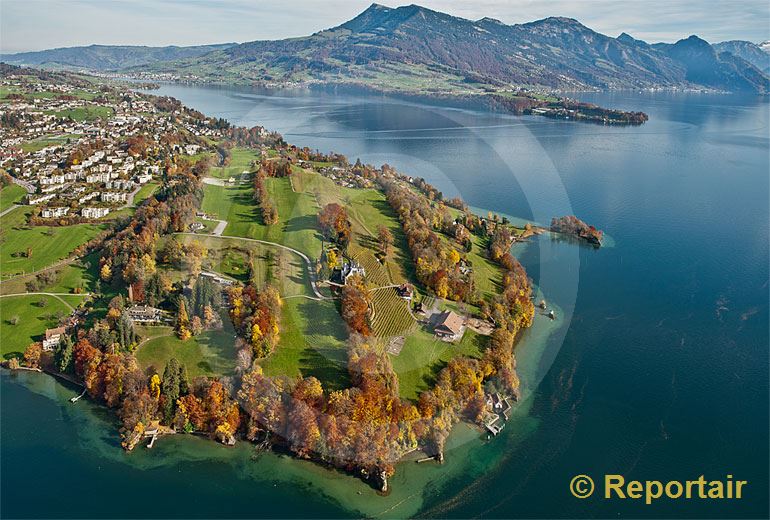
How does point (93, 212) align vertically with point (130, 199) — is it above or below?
below

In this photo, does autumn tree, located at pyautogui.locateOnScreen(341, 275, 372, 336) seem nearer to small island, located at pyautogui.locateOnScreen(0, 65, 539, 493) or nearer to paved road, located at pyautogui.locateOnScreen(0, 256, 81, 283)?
small island, located at pyautogui.locateOnScreen(0, 65, 539, 493)

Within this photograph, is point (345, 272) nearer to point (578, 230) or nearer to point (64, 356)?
point (64, 356)

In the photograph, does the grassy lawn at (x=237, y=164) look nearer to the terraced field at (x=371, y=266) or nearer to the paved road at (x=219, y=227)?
the paved road at (x=219, y=227)

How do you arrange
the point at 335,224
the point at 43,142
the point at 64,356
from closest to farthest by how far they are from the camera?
1. the point at 64,356
2. the point at 335,224
3. the point at 43,142

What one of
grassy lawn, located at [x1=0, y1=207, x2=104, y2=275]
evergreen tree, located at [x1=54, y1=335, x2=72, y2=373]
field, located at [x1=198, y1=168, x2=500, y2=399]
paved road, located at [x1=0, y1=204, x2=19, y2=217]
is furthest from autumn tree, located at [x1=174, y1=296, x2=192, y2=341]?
paved road, located at [x1=0, y1=204, x2=19, y2=217]

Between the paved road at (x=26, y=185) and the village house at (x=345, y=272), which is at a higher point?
the paved road at (x=26, y=185)

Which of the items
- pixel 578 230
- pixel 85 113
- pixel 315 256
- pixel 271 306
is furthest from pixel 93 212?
pixel 85 113

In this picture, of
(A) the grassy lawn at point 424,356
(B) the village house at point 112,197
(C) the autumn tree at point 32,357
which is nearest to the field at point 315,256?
(A) the grassy lawn at point 424,356
